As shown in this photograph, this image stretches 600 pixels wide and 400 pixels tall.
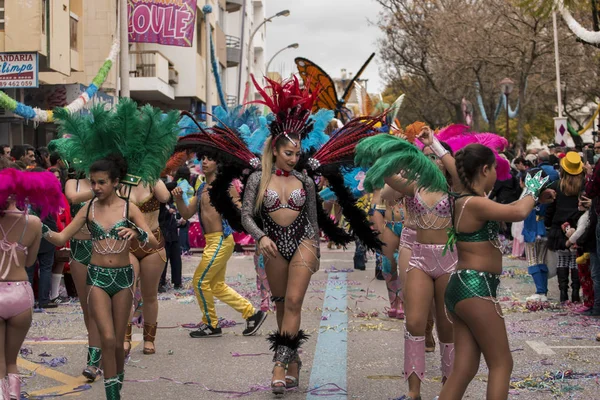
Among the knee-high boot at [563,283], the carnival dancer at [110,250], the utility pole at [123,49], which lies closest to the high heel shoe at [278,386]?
the carnival dancer at [110,250]

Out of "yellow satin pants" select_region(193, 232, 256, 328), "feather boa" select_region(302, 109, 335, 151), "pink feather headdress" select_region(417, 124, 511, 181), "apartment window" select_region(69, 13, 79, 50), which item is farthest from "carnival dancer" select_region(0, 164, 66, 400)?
"apartment window" select_region(69, 13, 79, 50)

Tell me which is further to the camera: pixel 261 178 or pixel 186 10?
pixel 186 10

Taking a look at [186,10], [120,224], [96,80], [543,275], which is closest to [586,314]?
[543,275]

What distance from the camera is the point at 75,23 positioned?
25.1m

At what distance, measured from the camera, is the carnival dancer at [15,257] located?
584 centimetres

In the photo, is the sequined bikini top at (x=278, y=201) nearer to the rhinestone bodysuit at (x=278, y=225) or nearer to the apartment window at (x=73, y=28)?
the rhinestone bodysuit at (x=278, y=225)

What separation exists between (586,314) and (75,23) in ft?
59.7

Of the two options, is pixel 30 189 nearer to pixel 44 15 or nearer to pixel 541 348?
pixel 541 348

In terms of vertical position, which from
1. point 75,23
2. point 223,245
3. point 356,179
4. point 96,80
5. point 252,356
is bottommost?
point 252,356

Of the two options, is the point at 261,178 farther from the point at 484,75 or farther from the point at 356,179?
the point at 484,75

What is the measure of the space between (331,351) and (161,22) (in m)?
17.5

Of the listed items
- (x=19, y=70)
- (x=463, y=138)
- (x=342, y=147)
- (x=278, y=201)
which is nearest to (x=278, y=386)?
(x=278, y=201)

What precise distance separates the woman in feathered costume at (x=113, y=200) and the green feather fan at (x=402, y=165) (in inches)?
70.0

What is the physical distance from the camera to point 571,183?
11.2 metres
